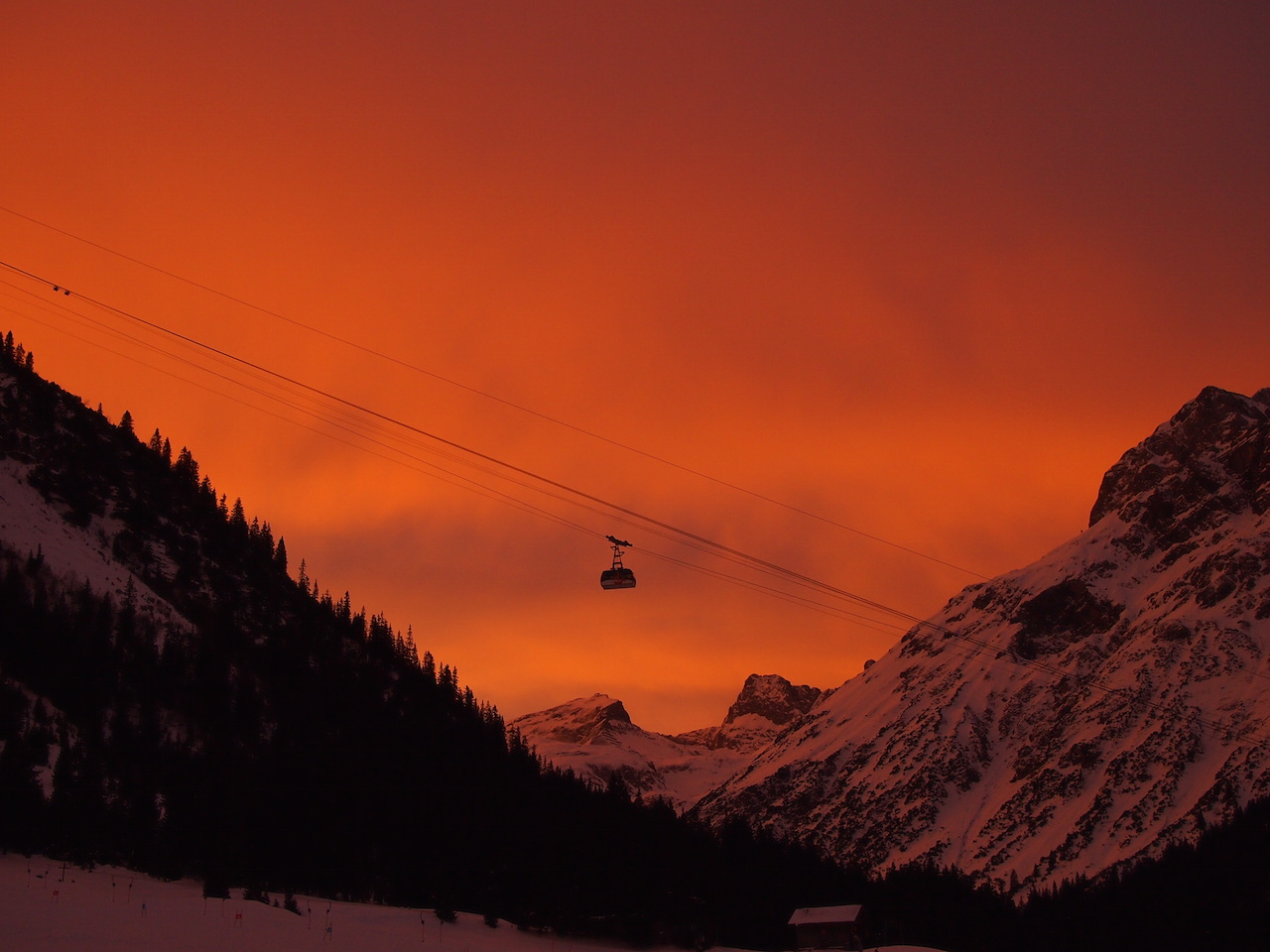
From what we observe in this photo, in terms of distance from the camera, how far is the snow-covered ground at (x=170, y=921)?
43031mm

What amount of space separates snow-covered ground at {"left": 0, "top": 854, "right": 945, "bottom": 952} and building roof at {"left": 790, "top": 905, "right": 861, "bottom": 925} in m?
64.5

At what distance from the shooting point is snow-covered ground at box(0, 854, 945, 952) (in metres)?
43.0

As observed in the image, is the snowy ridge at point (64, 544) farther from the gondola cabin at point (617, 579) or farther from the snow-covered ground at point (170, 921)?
the gondola cabin at point (617, 579)

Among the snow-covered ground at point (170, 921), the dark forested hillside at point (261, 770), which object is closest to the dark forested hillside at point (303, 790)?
the dark forested hillside at point (261, 770)

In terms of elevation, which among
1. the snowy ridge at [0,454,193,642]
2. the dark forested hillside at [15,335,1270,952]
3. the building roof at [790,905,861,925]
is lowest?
the building roof at [790,905,861,925]

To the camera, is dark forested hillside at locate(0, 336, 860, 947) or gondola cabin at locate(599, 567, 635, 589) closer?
gondola cabin at locate(599, 567, 635, 589)

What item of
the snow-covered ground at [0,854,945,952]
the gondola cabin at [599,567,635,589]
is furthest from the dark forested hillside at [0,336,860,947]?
the gondola cabin at [599,567,635,589]

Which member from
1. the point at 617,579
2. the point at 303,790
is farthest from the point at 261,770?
the point at 617,579

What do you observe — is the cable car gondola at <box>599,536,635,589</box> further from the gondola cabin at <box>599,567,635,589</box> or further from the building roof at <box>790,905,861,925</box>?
the building roof at <box>790,905,861,925</box>

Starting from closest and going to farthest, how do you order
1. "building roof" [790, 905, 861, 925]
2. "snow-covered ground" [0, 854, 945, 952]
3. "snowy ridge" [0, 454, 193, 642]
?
"snow-covered ground" [0, 854, 945, 952] < "building roof" [790, 905, 861, 925] < "snowy ridge" [0, 454, 193, 642]

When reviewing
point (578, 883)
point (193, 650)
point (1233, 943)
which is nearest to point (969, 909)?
point (1233, 943)

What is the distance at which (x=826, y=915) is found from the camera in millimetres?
126875

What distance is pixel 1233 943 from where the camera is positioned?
163 metres

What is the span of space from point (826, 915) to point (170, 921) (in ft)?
299
